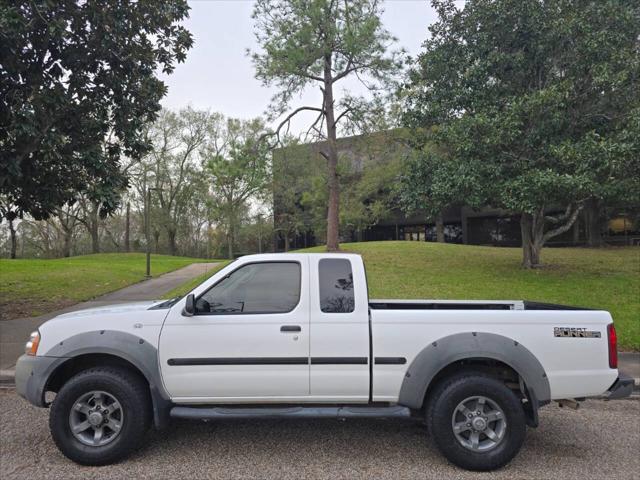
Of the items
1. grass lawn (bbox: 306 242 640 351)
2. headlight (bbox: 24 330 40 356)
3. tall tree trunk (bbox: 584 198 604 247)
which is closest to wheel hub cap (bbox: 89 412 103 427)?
headlight (bbox: 24 330 40 356)

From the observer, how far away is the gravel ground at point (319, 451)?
143 inches

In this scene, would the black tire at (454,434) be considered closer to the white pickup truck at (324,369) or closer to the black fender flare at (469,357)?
the white pickup truck at (324,369)

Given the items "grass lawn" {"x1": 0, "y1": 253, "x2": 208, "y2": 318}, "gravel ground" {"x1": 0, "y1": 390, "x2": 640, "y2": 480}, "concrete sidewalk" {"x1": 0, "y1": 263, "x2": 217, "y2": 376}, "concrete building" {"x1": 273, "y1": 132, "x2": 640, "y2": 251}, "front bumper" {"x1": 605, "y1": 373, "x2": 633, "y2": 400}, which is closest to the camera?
"gravel ground" {"x1": 0, "y1": 390, "x2": 640, "y2": 480}

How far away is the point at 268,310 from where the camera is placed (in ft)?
13.2

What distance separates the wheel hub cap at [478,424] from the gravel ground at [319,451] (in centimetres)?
24

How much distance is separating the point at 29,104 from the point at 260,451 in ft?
23.5

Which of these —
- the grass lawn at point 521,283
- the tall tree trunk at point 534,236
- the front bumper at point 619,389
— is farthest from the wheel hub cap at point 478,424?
the tall tree trunk at point 534,236

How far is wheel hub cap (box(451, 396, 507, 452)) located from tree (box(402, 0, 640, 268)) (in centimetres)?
842

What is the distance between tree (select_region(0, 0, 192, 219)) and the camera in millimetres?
7805

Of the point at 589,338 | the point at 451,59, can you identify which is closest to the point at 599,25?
the point at 451,59

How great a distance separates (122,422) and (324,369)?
1802 millimetres

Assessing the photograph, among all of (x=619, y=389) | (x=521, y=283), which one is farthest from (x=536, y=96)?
(x=619, y=389)

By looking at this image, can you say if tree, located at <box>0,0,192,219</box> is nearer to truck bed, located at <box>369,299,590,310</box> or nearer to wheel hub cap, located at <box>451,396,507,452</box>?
truck bed, located at <box>369,299,590,310</box>

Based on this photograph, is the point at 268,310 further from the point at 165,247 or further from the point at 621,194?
the point at 165,247
